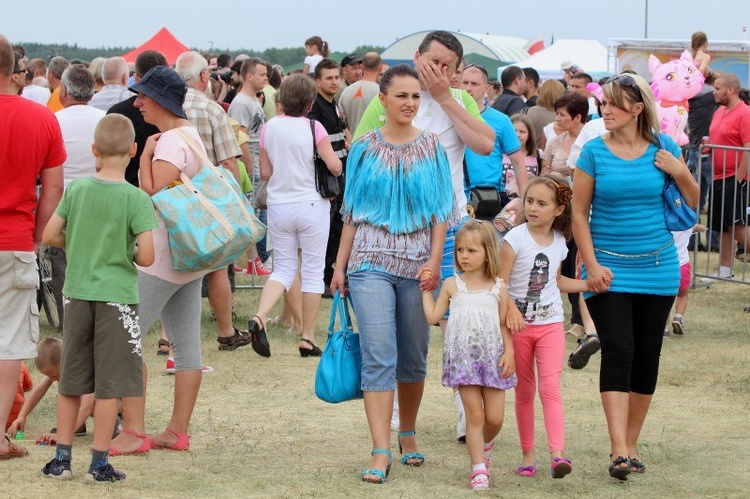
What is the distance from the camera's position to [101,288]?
211 inches

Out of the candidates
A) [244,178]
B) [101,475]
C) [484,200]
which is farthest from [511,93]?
[101,475]

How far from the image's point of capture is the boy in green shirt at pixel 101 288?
17.7ft

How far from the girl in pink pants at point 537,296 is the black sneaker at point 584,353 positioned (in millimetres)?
2972

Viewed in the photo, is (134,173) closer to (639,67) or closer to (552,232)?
(552,232)

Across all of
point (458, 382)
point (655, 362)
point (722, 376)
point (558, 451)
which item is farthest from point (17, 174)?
point (722, 376)

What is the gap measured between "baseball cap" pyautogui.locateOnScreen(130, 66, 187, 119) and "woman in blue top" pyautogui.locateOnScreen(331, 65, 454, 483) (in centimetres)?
101

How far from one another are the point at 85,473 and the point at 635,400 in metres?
2.74

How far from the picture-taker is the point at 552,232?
5.91 meters

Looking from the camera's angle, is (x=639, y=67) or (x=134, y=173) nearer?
(x=134, y=173)

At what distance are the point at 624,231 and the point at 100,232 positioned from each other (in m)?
2.50

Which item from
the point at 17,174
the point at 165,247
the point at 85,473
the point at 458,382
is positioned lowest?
the point at 85,473

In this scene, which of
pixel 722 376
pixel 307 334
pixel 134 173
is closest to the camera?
pixel 134 173

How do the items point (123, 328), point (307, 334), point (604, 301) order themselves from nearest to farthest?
point (123, 328) < point (604, 301) < point (307, 334)

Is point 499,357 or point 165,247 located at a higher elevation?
point 165,247
